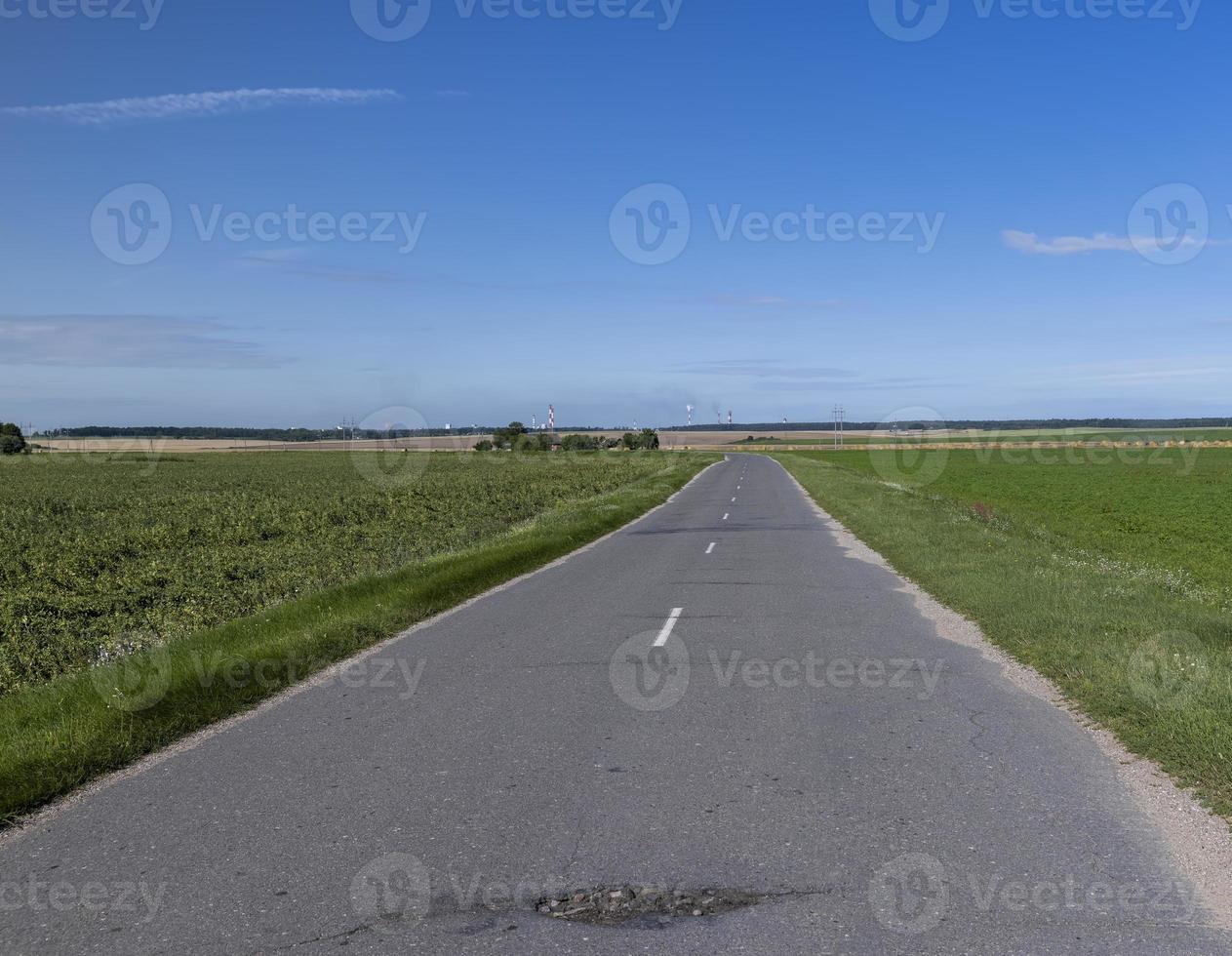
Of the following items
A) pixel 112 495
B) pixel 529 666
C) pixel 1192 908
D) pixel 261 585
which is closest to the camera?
pixel 1192 908

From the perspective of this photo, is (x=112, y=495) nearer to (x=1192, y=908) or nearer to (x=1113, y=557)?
(x=1113, y=557)

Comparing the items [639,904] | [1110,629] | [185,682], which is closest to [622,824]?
[639,904]

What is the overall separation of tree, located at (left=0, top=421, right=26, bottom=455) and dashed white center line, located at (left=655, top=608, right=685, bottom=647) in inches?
5329

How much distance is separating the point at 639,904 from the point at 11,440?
145 meters

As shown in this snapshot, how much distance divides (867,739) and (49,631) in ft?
34.5

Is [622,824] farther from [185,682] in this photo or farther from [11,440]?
[11,440]

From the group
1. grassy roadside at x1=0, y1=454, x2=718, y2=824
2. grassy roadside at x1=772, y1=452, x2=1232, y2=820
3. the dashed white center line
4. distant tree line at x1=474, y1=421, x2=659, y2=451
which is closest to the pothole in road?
grassy roadside at x1=772, y1=452, x2=1232, y2=820

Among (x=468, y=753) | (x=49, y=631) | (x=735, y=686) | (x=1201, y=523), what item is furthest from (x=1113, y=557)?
(x=49, y=631)

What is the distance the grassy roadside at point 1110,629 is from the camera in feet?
20.7

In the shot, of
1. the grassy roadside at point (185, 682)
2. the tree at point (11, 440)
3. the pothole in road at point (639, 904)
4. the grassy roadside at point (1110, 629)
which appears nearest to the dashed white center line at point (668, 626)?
the grassy roadside at point (185, 682)

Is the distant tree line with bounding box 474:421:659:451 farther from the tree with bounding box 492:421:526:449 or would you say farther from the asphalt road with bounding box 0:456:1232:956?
the asphalt road with bounding box 0:456:1232:956

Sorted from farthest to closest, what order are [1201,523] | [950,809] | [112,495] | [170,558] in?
[112,495], [1201,523], [170,558], [950,809]

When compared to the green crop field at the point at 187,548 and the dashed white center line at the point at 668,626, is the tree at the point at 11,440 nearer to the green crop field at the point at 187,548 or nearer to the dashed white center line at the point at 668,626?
the green crop field at the point at 187,548

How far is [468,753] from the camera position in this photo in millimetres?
6320
